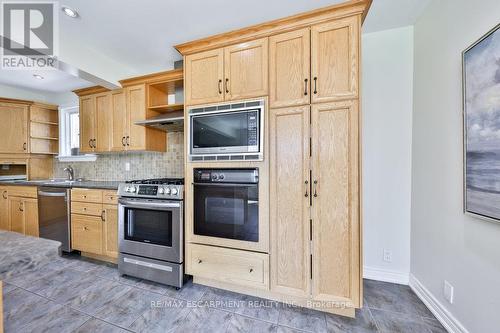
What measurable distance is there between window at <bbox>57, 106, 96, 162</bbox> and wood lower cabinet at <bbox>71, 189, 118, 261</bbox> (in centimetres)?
162

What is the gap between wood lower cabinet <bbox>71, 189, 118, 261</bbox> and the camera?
2.36 meters

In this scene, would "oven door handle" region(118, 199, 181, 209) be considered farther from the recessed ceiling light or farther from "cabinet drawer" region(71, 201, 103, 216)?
the recessed ceiling light

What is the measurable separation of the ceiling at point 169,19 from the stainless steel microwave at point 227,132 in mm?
776

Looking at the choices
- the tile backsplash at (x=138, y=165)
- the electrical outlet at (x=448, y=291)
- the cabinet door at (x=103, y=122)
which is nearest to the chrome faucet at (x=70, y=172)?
the tile backsplash at (x=138, y=165)

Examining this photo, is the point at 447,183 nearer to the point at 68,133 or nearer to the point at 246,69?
the point at 246,69

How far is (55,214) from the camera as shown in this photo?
2.66 meters

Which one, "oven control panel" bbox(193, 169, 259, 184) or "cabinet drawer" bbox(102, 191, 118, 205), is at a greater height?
"oven control panel" bbox(193, 169, 259, 184)

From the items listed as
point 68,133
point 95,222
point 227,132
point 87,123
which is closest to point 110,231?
point 95,222

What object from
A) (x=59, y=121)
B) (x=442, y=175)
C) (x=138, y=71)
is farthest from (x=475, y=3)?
(x=59, y=121)

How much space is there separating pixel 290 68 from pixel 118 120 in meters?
2.37

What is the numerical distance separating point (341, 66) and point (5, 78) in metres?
4.84

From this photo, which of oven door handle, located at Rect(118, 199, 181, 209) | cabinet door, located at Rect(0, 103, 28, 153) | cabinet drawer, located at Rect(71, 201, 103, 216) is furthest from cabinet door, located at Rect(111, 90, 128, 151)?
cabinet door, located at Rect(0, 103, 28, 153)

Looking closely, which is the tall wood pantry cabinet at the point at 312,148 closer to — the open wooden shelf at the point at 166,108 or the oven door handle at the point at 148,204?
the oven door handle at the point at 148,204

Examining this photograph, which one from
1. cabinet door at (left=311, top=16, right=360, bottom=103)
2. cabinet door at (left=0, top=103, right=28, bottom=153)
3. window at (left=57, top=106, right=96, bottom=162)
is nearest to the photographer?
cabinet door at (left=311, top=16, right=360, bottom=103)
